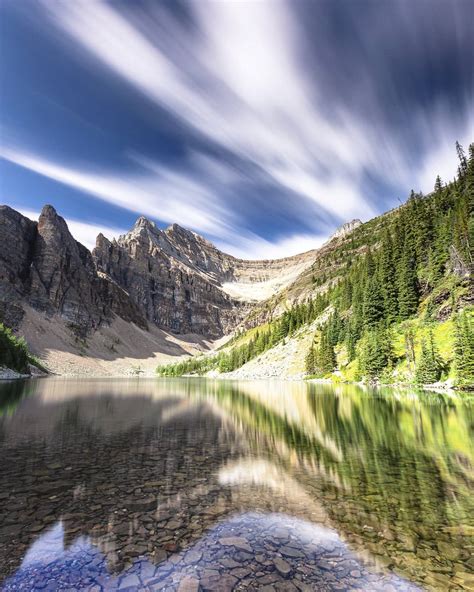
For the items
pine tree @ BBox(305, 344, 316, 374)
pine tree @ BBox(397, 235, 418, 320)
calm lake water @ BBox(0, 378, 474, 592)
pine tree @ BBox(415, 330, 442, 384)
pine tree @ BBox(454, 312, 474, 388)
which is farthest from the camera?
pine tree @ BBox(305, 344, 316, 374)

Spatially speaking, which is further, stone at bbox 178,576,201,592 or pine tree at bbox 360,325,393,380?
pine tree at bbox 360,325,393,380

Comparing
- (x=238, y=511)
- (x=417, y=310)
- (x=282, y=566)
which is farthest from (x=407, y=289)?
(x=282, y=566)

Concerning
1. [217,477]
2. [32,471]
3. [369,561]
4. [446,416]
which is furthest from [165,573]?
[446,416]

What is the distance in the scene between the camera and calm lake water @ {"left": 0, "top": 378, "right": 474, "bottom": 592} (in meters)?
8.95

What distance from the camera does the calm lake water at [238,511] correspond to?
8.95m

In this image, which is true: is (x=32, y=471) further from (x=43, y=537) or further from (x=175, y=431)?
(x=175, y=431)

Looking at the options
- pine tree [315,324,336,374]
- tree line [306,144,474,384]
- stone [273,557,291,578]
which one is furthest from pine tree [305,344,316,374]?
stone [273,557,291,578]

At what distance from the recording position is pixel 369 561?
9648 millimetres

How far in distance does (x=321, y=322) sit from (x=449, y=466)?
137726 mm

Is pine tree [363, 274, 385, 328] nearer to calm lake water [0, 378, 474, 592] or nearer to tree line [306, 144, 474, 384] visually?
tree line [306, 144, 474, 384]

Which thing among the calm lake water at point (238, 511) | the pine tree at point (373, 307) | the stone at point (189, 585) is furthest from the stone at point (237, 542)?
the pine tree at point (373, 307)

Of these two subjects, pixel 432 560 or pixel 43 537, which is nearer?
pixel 432 560

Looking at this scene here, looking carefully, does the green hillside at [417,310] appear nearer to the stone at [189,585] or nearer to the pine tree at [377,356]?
the pine tree at [377,356]

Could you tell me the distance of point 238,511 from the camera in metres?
13.3
